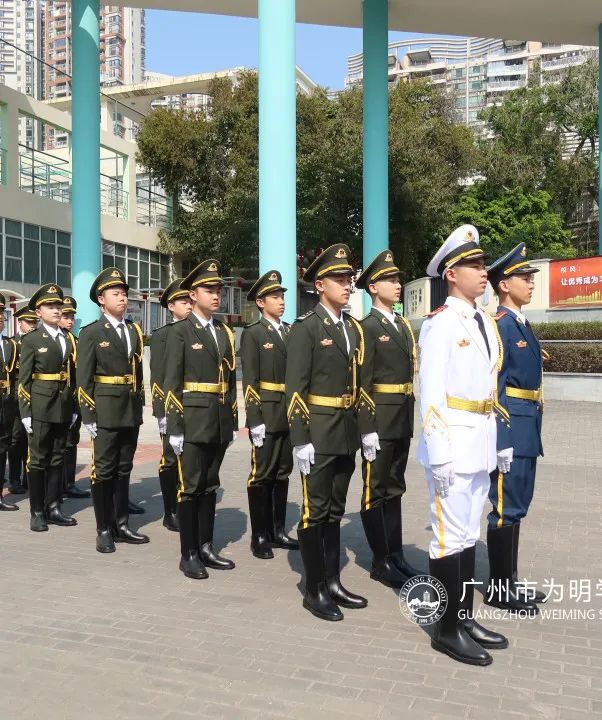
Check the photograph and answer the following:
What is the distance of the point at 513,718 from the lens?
3373mm

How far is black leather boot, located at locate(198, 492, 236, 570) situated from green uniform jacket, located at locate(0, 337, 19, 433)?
3.17 m

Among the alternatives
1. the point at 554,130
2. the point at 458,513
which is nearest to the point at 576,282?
the point at 458,513

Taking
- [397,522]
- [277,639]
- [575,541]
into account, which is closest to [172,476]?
[397,522]

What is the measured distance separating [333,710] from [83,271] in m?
16.1

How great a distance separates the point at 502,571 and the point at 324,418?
4.77ft

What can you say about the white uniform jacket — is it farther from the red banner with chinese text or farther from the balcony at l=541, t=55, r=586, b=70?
the balcony at l=541, t=55, r=586, b=70

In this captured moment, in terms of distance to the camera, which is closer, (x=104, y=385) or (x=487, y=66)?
(x=104, y=385)

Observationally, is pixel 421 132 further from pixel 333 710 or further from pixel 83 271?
pixel 333 710

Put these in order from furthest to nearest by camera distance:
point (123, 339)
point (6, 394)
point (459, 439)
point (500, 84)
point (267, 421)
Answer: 1. point (500, 84)
2. point (6, 394)
3. point (123, 339)
4. point (267, 421)
5. point (459, 439)

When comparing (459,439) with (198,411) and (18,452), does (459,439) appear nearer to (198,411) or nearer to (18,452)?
(198,411)

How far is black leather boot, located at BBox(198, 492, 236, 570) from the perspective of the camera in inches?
221

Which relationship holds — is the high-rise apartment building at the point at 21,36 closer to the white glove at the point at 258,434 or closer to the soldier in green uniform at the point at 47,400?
the soldier in green uniform at the point at 47,400

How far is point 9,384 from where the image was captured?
317 inches

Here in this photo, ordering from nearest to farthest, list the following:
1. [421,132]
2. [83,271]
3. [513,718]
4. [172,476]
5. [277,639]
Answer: [513,718] < [277,639] < [172,476] < [83,271] < [421,132]
